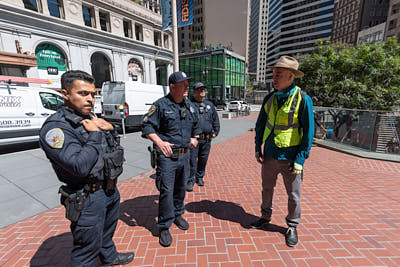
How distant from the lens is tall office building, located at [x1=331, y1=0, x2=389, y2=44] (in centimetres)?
4934

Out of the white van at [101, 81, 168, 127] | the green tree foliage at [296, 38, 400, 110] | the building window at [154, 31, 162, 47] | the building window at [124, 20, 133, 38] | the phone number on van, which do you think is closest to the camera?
the phone number on van

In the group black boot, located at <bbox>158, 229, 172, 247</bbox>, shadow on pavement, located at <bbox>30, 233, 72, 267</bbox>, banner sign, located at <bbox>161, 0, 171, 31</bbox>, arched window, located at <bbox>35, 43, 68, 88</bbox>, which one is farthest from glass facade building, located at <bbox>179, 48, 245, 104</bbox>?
shadow on pavement, located at <bbox>30, 233, 72, 267</bbox>

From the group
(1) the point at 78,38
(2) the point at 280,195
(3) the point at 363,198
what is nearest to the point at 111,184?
(2) the point at 280,195

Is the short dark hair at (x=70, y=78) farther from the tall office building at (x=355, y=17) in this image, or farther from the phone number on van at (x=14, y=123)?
the tall office building at (x=355, y=17)

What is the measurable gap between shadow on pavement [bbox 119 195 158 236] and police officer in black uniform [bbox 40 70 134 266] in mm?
1276

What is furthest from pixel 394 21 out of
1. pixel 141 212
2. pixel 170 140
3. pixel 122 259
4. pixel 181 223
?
pixel 122 259

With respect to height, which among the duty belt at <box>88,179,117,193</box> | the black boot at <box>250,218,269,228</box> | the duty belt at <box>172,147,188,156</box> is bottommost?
the black boot at <box>250,218,269,228</box>

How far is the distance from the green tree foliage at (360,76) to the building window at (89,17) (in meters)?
21.3

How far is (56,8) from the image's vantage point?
16.8m

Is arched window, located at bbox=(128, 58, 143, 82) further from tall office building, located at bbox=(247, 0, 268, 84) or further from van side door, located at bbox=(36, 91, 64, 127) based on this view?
tall office building, located at bbox=(247, 0, 268, 84)

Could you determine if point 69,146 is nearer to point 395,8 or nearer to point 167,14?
point 167,14

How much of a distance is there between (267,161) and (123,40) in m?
24.9

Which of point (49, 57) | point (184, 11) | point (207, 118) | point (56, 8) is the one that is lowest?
point (207, 118)

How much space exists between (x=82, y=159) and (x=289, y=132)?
2.25 m
